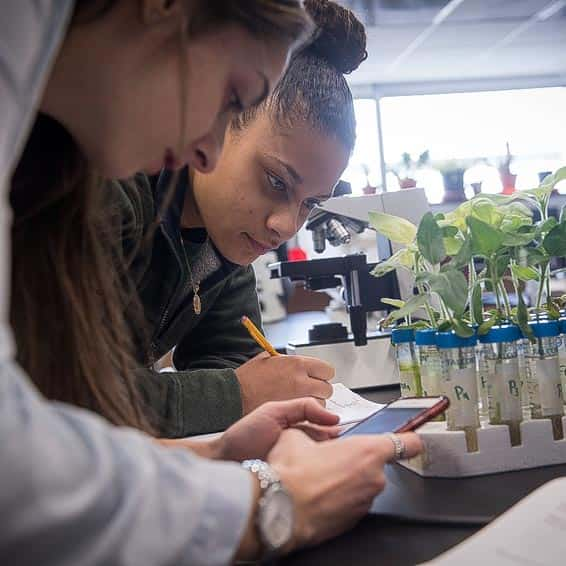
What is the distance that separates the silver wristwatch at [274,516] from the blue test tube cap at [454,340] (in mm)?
300

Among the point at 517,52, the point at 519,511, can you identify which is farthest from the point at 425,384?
the point at 517,52

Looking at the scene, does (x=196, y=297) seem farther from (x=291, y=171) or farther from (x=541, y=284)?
(x=541, y=284)

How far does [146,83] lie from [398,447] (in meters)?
0.40

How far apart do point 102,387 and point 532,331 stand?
48cm

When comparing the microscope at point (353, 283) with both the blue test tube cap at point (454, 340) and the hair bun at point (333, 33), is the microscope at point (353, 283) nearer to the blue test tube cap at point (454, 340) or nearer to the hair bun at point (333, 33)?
the hair bun at point (333, 33)

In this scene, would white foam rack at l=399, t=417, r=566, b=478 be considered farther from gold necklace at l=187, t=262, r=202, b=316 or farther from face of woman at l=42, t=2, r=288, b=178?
gold necklace at l=187, t=262, r=202, b=316

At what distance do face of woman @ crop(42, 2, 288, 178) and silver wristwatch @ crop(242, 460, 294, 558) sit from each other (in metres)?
0.29

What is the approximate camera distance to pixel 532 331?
0.77 metres

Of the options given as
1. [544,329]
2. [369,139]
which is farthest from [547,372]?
[369,139]

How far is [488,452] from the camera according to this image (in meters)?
0.74

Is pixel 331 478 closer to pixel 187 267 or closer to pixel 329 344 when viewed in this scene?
pixel 187 267

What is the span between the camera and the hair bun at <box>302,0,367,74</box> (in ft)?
3.84

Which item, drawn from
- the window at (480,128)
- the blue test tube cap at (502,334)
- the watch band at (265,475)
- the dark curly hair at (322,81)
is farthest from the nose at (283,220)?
the window at (480,128)

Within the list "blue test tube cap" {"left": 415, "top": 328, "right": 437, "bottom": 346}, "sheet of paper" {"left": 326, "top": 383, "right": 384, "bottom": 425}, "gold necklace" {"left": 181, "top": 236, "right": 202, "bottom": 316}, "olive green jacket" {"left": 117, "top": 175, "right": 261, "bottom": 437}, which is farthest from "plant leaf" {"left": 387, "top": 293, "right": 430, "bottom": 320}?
"gold necklace" {"left": 181, "top": 236, "right": 202, "bottom": 316}
